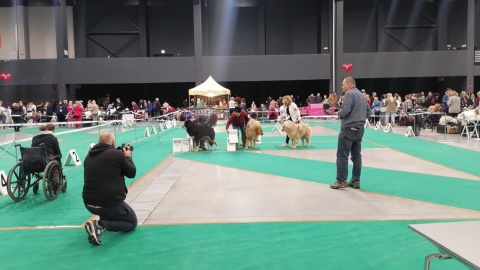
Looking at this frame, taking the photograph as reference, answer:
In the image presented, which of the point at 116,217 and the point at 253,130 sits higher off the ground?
the point at 253,130

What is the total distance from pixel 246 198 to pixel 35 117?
893 inches

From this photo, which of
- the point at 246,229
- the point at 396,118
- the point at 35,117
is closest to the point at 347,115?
the point at 246,229

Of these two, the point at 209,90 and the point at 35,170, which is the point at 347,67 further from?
the point at 35,170

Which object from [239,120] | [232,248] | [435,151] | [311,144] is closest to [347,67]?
[311,144]

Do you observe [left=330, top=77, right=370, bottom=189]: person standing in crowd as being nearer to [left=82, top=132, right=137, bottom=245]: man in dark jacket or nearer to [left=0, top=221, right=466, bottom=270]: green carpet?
[left=0, top=221, right=466, bottom=270]: green carpet

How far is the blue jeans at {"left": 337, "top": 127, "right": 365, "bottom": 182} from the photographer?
6840 millimetres

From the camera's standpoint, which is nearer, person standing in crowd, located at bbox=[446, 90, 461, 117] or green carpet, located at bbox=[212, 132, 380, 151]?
green carpet, located at bbox=[212, 132, 380, 151]

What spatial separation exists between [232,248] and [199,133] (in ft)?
27.1

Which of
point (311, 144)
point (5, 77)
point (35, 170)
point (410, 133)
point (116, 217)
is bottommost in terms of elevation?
point (311, 144)

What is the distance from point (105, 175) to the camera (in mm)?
4641

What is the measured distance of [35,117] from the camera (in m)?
25.5

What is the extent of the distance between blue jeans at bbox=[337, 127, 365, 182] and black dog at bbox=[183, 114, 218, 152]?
19.5ft

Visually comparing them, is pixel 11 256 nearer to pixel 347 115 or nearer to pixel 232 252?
pixel 232 252

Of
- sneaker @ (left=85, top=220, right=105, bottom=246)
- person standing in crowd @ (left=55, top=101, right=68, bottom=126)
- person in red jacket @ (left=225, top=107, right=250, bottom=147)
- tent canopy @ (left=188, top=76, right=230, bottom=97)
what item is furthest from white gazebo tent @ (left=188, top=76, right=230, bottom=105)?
sneaker @ (left=85, top=220, right=105, bottom=246)
